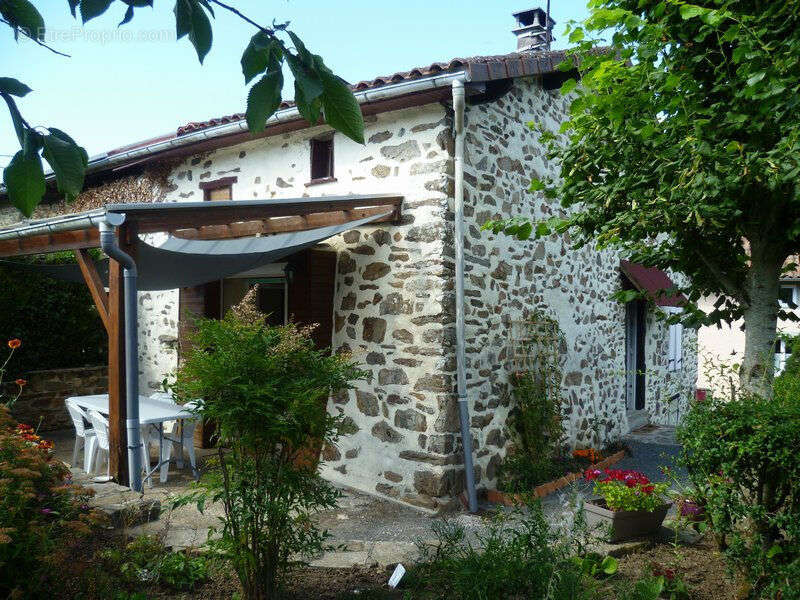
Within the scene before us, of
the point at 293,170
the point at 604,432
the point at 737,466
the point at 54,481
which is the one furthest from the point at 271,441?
the point at 604,432

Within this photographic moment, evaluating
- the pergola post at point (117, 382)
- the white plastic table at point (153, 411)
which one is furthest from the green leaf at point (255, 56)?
the white plastic table at point (153, 411)

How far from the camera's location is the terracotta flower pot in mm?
4207

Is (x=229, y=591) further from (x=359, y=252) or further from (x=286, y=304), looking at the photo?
(x=286, y=304)

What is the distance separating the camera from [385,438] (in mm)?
5691

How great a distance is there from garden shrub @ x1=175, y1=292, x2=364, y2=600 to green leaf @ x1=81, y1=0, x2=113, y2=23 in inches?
78.4

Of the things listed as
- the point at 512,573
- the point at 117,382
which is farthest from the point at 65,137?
the point at 117,382

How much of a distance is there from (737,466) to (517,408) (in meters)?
3.12

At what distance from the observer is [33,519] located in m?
3.17

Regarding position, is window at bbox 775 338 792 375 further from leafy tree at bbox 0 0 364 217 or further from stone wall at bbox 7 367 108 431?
stone wall at bbox 7 367 108 431

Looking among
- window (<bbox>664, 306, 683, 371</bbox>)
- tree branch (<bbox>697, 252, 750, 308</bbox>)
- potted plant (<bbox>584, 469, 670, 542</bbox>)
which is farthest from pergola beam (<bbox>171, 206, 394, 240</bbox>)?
window (<bbox>664, 306, 683, 371</bbox>)

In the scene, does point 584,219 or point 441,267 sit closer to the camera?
point 584,219

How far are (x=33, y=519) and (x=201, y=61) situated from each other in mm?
2852

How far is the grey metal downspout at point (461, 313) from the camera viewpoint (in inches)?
212

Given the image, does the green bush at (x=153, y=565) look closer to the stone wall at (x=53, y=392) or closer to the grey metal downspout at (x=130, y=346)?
the grey metal downspout at (x=130, y=346)
